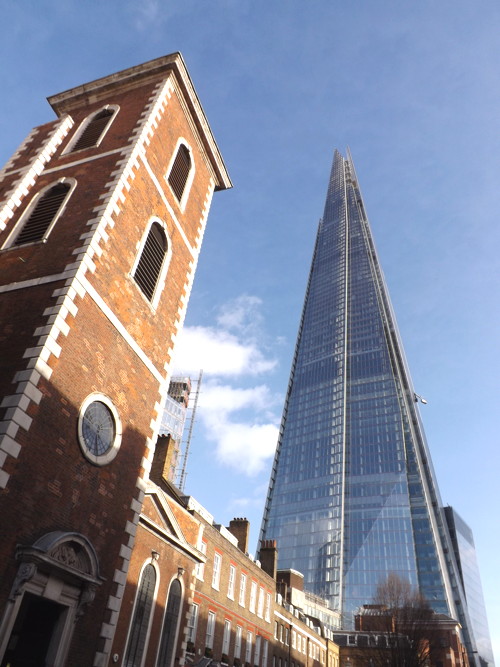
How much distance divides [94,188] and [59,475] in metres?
9.54

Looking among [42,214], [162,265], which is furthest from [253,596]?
[42,214]

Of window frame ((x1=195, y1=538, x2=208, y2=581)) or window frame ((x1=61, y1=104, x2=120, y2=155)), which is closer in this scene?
window frame ((x1=61, y1=104, x2=120, y2=155))

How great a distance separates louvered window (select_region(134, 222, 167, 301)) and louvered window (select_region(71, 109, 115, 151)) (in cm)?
476

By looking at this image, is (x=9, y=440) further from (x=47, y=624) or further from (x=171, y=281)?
(x=171, y=281)

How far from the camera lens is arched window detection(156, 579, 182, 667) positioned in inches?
739

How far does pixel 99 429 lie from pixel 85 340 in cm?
244

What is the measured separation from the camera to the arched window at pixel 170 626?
61.6 ft

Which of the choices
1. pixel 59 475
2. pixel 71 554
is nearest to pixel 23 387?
pixel 59 475

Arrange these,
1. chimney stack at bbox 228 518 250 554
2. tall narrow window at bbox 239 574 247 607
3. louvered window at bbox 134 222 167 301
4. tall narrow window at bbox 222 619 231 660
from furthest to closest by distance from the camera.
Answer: chimney stack at bbox 228 518 250 554 → tall narrow window at bbox 239 574 247 607 → tall narrow window at bbox 222 619 231 660 → louvered window at bbox 134 222 167 301

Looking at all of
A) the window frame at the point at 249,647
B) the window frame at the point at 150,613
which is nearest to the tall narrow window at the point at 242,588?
the window frame at the point at 249,647

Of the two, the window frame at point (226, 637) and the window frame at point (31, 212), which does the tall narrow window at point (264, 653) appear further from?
the window frame at point (31, 212)

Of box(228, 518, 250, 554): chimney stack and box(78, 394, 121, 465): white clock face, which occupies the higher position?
box(228, 518, 250, 554): chimney stack

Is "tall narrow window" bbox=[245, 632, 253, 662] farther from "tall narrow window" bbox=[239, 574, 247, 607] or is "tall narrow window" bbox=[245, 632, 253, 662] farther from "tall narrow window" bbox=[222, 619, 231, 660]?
"tall narrow window" bbox=[222, 619, 231, 660]

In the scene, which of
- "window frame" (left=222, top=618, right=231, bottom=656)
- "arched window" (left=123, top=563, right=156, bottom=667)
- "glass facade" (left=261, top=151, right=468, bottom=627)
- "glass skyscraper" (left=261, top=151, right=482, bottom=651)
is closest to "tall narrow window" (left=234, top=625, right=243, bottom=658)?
"window frame" (left=222, top=618, right=231, bottom=656)
